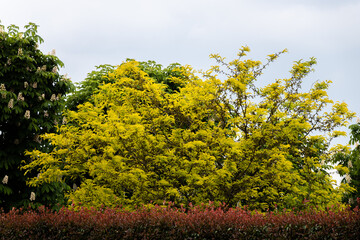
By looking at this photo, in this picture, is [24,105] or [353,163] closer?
[24,105]

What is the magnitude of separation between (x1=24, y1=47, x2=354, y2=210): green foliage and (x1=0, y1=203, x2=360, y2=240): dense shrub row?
295cm

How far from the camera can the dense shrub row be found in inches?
254

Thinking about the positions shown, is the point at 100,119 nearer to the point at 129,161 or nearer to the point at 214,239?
the point at 129,161

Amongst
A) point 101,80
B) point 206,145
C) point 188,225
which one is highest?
point 101,80

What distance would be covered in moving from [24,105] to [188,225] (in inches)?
380

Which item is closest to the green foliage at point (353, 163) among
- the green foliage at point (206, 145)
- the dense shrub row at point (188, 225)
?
the green foliage at point (206, 145)

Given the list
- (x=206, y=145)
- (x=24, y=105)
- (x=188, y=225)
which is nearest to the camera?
(x=188, y=225)

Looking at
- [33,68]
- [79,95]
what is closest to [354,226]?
[33,68]

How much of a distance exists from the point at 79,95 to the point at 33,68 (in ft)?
20.6

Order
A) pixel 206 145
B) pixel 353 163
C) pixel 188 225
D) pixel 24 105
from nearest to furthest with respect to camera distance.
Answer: pixel 188 225 → pixel 206 145 → pixel 24 105 → pixel 353 163

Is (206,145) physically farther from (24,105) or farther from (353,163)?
(353,163)

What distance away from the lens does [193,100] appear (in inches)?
499

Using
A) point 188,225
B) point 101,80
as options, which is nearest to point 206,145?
point 188,225

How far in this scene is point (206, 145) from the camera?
1189 centimetres
